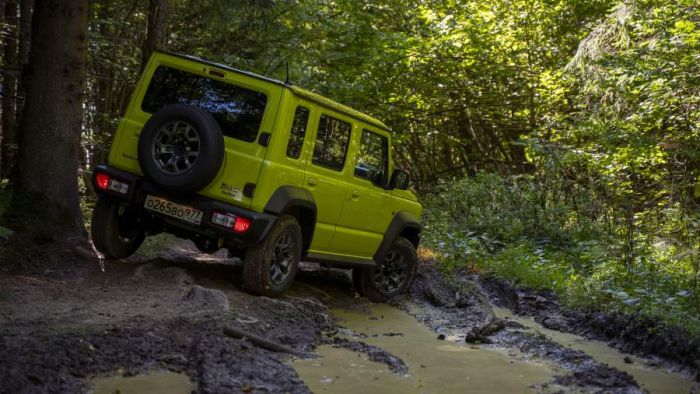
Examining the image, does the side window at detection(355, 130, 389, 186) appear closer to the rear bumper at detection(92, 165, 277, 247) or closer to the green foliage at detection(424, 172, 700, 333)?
the rear bumper at detection(92, 165, 277, 247)

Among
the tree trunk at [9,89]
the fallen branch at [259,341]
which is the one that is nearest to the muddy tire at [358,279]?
the fallen branch at [259,341]

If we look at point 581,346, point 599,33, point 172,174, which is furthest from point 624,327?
point 599,33

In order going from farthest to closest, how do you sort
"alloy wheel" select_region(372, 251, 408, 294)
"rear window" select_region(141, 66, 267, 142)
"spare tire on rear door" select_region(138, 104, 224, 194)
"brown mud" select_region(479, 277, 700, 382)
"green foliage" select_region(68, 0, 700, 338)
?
"green foliage" select_region(68, 0, 700, 338) → "alloy wheel" select_region(372, 251, 408, 294) → "rear window" select_region(141, 66, 267, 142) → "spare tire on rear door" select_region(138, 104, 224, 194) → "brown mud" select_region(479, 277, 700, 382)

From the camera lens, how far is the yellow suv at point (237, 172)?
675 cm

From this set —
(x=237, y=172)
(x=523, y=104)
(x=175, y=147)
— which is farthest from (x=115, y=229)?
(x=523, y=104)

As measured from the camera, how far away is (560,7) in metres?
18.0

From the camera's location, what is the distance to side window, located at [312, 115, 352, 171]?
754 centimetres

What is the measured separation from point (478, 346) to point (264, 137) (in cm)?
265

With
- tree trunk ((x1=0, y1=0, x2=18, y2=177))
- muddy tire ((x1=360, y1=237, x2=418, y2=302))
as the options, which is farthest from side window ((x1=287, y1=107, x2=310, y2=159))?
tree trunk ((x1=0, y1=0, x2=18, y2=177))

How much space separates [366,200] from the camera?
27.3 feet

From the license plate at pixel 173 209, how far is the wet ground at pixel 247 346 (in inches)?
25.4

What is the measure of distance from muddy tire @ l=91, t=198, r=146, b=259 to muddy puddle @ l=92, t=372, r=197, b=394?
3356mm

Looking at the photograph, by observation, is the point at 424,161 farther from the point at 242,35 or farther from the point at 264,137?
the point at 264,137

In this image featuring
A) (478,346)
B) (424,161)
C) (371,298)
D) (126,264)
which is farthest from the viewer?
(424,161)
